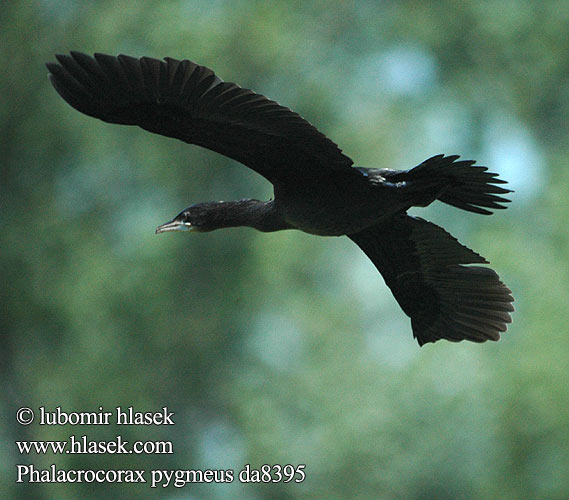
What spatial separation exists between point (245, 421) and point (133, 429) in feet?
5.67

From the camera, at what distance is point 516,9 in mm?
20688

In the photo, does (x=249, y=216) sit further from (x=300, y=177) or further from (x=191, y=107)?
(x=191, y=107)

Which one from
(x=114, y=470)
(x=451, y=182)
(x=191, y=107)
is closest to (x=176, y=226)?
(x=191, y=107)

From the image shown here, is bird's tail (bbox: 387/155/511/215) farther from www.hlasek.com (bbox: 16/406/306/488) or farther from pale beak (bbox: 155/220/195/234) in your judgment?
www.hlasek.com (bbox: 16/406/306/488)

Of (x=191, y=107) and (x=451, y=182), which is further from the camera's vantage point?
(x=451, y=182)

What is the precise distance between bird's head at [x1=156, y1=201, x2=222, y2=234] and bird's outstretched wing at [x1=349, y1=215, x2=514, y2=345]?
870mm

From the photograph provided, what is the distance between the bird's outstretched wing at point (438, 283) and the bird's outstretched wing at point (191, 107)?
866 millimetres

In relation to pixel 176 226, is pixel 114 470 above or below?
above

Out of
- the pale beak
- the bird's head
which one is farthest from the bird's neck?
the pale beak

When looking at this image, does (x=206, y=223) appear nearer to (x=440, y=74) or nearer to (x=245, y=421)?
(x=245, y=421)

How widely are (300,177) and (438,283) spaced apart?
1263 mm

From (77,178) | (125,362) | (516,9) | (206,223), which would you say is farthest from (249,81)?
(206,223)

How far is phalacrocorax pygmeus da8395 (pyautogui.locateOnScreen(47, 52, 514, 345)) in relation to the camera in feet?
15.4

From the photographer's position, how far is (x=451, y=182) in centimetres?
518
